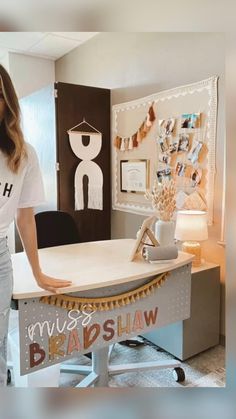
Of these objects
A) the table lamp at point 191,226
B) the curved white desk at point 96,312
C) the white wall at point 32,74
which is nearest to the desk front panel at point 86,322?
the curved white desk at point 96,312

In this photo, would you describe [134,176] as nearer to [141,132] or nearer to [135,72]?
[141,132]

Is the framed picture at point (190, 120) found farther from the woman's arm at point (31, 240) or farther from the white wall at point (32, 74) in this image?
the woman's arm at point (31, 240)

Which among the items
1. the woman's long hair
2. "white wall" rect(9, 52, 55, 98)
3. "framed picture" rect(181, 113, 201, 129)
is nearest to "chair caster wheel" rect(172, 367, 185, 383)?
the woman's long hair

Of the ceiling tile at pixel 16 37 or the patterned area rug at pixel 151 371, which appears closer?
the ceiling tile at pixel 16 37

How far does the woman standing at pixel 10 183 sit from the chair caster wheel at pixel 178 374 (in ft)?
2.54

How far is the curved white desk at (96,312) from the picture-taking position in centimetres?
100

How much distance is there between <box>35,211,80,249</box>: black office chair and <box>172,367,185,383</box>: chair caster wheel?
0.78 metres

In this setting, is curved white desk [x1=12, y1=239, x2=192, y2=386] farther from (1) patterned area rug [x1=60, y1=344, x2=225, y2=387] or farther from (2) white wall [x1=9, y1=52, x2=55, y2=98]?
(2) white wall [x1=9, y1=52, x2=55, y2=98]

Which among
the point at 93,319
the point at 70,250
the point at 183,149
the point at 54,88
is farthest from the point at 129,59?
the point at 93,319

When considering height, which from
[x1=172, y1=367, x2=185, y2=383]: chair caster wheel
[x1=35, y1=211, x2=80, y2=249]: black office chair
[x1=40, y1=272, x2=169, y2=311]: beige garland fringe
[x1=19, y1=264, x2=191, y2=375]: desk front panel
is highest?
[x1=35, y1=211, x2=80, y2=249]: black office chair

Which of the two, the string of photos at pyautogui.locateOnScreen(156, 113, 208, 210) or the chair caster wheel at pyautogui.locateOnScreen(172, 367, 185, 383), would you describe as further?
the string of photos at pyautogui.locateOnScreen(156, 113, 208, 210)

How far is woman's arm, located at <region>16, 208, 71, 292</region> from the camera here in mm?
876

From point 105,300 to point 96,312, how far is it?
52 mm

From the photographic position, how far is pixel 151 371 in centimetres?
146
